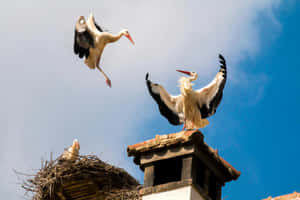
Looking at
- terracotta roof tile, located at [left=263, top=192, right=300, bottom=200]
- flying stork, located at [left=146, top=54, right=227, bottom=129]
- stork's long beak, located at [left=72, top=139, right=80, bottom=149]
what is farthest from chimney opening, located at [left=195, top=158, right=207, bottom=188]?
stork's long beak, located at [left=72, top=139, right=80, bottom=149]

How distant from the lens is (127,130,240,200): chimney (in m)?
18.0

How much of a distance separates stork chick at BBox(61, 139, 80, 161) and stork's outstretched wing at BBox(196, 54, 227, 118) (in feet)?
14.4

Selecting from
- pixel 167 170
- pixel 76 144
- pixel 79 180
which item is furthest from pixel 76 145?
pixel 167 170

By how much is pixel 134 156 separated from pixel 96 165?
4104 millimetres

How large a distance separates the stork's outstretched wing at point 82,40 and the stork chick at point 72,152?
3.38 m

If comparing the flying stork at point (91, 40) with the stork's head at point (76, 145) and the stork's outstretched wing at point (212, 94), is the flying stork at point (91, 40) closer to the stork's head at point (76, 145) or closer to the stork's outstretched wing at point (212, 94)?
the stork's outstretched wing at point (212, 94)

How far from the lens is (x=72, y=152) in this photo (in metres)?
24.2

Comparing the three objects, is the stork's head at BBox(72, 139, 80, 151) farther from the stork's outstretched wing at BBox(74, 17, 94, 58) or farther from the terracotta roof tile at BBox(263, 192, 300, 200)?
the terracotta roof tile at BBox(263, 192, 300, 200)

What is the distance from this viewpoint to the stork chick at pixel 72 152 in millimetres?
23402

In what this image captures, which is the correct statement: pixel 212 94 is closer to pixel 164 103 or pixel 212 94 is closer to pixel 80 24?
pixel 164 103

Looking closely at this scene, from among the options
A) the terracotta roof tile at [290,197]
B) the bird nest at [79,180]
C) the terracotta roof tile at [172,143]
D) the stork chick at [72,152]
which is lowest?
the terracotta roof tile at [290,197]

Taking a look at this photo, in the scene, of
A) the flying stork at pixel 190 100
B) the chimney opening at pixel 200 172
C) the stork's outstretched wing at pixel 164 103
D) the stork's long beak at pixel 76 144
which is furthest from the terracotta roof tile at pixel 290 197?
the stork's long beak at pixel 76 144

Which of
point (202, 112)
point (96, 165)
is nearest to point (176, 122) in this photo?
point (202, 112)

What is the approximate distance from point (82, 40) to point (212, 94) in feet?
10.5
